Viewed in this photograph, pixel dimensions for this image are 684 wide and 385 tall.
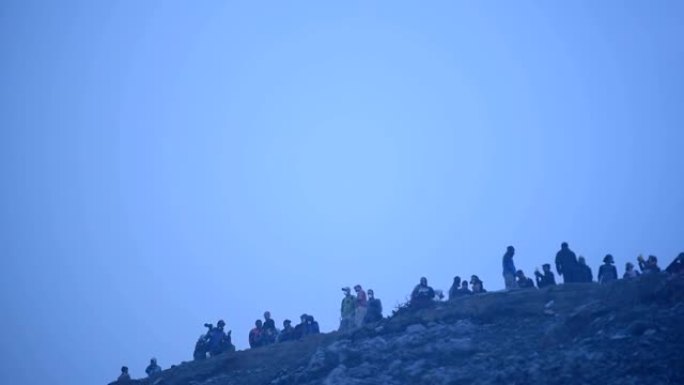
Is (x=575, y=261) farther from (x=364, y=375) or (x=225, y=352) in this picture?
(x=225, y=352)

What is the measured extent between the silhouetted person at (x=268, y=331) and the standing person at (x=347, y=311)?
4009 millimetres

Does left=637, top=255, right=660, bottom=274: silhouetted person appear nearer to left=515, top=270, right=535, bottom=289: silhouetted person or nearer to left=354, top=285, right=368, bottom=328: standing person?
left=515, top=270, right=535, bottom=289: silhouetted person

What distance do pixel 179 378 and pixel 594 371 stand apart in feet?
58.8

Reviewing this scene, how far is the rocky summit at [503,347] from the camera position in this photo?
18.5m

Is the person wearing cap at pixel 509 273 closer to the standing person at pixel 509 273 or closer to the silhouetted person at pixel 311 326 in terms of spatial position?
the standing person at pixel 509 273

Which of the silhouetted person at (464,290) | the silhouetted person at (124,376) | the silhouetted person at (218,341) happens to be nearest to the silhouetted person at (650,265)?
the silhouetted person at (464,290)

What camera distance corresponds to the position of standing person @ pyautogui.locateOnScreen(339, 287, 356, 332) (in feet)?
98.6

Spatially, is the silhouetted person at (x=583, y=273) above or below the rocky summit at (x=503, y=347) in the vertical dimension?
above

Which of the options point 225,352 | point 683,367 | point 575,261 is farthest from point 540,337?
point 225,352

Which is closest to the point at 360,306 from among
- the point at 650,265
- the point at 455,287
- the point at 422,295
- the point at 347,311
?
the point at 347,311

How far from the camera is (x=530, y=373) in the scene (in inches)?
754

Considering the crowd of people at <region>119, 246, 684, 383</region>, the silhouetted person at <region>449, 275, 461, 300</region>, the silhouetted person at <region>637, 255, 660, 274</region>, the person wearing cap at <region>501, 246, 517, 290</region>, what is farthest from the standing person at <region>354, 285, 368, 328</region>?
the silhouetted person at <region>637, 255, 660, 274</region>

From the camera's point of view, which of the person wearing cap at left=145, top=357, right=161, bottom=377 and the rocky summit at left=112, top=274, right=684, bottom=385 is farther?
the person wearing cap at left=145, top=357, right=161, bottom=377

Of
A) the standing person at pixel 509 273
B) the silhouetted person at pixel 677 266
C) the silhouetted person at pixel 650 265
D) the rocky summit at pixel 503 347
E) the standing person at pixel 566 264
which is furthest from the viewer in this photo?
the standing person at pixel 509 273
